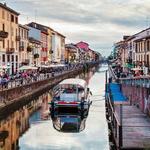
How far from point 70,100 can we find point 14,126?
369 inches

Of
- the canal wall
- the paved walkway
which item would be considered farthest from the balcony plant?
the paved walkway

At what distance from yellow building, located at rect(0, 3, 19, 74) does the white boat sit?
1113 inches

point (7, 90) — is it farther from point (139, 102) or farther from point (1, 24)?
point (1, 24)

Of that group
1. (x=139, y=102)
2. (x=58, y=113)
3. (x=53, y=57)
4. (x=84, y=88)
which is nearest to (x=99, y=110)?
(x=84, y=88)

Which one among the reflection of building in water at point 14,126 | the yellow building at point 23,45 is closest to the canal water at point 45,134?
the reflection of building in water at point 14,126

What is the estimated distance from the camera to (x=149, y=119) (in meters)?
32.4

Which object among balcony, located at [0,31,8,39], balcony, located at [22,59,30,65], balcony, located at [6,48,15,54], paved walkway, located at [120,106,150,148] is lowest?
paved walkway, located at [120,106,150,148]

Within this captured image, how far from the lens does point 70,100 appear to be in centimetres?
4759

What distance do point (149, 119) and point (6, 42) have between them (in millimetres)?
55594

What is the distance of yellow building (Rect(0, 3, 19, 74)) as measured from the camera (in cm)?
8118

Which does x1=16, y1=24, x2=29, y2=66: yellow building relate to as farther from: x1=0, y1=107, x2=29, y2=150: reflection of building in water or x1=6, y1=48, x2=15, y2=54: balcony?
x1=0, y1=107, x2=29, y2=150: reflection of building in water

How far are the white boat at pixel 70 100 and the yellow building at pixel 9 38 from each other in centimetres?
2827

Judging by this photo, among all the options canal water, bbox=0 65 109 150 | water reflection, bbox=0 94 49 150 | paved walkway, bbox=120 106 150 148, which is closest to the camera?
paved walkway, bbox=120 106 150 148

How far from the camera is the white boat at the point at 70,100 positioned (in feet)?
152
